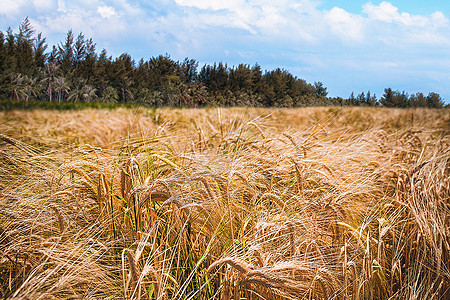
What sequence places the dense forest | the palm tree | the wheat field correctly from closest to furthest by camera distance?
the wheat field → the dense forest → the palm tree

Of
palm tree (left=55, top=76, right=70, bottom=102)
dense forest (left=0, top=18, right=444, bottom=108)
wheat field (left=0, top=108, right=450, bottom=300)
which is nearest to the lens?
wheat field (left=0, top=108, right=450, bottom=300)

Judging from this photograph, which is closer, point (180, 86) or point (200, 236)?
point (200, 236)

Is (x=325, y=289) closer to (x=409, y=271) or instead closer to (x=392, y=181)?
(x=409, y=271)

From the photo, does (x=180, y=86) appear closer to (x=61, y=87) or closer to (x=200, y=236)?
(x=61, y=87)

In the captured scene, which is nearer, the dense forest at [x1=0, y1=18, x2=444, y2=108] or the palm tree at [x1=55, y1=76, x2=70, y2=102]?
the dense forest at [x1=0, y1=18, x2=444, y2=108]

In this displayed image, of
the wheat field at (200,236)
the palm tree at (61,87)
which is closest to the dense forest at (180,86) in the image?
the palm tree at (61,87)

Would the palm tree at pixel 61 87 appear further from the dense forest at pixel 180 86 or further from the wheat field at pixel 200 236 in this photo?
the wheat field at pixel 200 236

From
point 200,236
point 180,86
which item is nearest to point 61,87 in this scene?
point 180,86

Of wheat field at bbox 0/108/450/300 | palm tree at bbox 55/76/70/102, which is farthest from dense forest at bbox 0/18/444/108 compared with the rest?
wheat field at bbox 0/108/450/300

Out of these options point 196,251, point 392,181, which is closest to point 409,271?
point 392,181

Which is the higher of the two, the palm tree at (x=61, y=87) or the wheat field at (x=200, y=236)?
the palm tree at (x=61, y=87)

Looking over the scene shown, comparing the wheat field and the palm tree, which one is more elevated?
the palm tree

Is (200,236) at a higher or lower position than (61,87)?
lower

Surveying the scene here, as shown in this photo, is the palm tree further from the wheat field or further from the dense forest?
the wheat field
